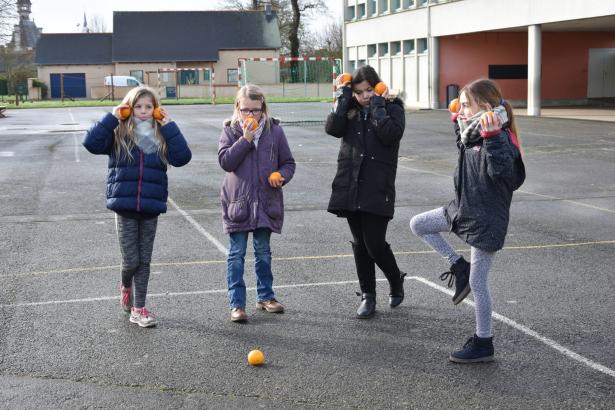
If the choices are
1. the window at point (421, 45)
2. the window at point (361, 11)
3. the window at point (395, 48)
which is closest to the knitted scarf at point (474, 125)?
the window at point (421, 45)

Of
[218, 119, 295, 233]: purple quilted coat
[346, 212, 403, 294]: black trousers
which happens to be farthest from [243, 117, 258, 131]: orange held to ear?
[346, 212, 403, 294]: black trousers

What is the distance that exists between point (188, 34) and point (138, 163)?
74265mm

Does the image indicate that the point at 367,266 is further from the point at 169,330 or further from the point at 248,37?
the point at 248,37

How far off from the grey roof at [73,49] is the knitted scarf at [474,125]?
7605 cm

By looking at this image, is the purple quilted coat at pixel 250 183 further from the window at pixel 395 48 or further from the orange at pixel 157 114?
the window at pixel 395 48

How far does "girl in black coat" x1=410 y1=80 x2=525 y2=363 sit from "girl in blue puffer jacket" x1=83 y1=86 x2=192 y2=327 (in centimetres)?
211

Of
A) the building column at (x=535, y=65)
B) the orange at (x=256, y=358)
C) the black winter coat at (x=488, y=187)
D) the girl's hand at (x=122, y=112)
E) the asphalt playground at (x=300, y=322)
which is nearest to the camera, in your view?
the asphalt playground at (x=300, y=322)

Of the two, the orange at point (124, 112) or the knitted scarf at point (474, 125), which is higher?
the orange at point (124, 112)

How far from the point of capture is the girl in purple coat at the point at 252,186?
21.2 ft

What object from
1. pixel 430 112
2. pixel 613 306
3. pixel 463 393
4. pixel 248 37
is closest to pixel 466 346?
pixel 463 393

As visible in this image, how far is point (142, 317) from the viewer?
6.30 metres

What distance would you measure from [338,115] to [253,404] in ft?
7.97

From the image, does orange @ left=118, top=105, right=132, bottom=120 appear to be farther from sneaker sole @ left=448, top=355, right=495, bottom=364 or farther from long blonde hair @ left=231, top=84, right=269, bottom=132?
sneaker sole @ left=448, top=355, right=495, bottom=364

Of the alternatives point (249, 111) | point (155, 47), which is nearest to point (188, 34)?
point (155, 47)
